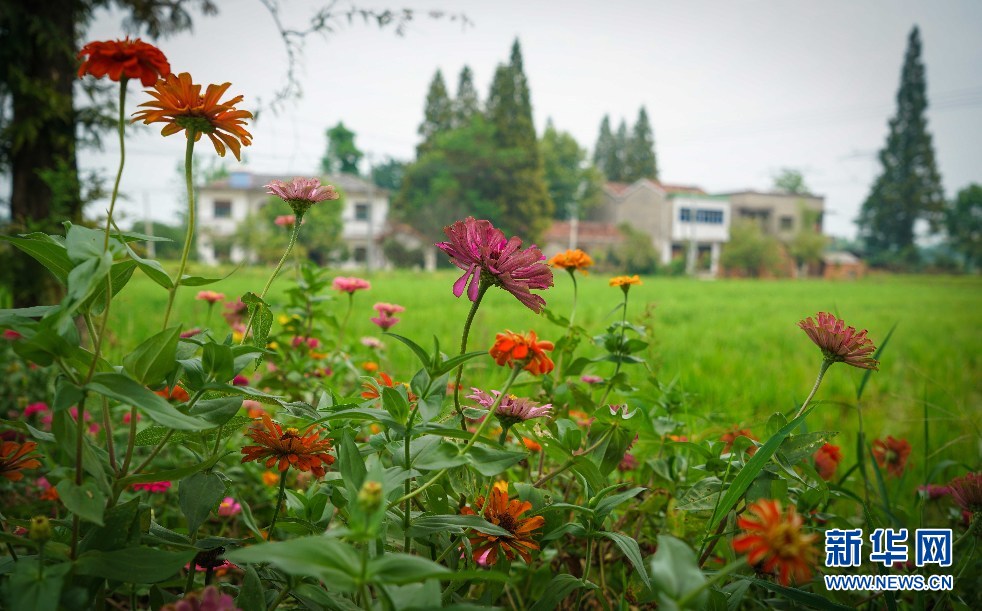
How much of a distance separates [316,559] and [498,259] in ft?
0.84

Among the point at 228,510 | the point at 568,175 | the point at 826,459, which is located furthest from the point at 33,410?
the point at 568,175

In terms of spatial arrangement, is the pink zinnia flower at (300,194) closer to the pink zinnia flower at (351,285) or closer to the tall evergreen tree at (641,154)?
the pink zinnia flower at (351,285)

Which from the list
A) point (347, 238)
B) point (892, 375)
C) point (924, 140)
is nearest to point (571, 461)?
point (892, 375)

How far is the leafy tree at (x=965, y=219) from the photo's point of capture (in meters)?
21.4

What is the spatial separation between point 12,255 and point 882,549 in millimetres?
2323

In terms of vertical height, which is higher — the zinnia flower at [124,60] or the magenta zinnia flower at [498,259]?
the zinnia flower at [124,60]

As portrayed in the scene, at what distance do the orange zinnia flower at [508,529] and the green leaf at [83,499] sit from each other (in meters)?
0.26

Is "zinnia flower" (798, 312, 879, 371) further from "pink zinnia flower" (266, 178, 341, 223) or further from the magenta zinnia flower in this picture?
"pink zinnia flower" (266, 178, 341, 223)

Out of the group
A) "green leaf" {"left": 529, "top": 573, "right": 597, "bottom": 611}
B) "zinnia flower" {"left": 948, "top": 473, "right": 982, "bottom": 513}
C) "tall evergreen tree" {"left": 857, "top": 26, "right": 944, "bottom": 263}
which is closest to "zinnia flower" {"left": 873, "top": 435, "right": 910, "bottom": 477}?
"zinnia flower" {"left": 948, "top": 473, "right": 982, "bottom": 513}

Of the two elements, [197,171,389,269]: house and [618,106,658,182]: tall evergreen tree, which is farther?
[618,106,658,182]: tall evergreen tree

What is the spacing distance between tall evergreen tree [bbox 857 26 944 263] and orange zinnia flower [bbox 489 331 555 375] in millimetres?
26540

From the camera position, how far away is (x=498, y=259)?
471 millimetres

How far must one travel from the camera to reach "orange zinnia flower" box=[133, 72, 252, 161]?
404 mm

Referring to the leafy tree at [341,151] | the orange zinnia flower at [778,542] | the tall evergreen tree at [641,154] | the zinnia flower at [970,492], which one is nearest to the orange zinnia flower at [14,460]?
the orange zinnia flower at [778,542]
